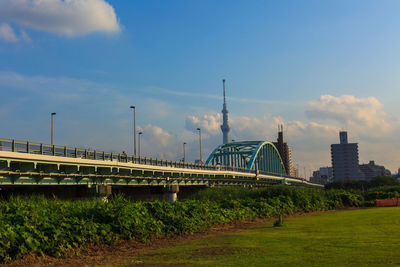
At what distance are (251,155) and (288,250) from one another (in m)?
116

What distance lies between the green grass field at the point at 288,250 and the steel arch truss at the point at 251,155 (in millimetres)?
98495

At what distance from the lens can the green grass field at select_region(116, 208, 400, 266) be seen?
45.1 feet

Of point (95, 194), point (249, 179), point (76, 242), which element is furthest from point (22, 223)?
point (249, 179)

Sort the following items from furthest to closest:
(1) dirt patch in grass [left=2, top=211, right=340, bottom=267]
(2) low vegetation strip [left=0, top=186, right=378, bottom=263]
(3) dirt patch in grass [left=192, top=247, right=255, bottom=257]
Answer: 1. (3) dirt patch in grass [left=192, top=247, right=255, bottom=257]
2. (2) low vegetation strip [left=0, top=186, right=378, bottom=263]
3. (1) dirt patch in grass [left=2, top=211, right=340, bottom=267]

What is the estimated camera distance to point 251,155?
131125mm

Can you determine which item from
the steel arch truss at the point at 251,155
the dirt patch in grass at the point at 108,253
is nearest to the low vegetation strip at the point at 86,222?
the dirt patch in grass at the point at 108,253

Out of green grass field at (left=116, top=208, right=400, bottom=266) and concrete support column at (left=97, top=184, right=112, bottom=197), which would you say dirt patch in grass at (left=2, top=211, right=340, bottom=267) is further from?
concrete support column at (left=97, top=184, right=112, bottom=197)

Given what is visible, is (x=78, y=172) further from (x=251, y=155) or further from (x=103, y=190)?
(x=251, y=155)

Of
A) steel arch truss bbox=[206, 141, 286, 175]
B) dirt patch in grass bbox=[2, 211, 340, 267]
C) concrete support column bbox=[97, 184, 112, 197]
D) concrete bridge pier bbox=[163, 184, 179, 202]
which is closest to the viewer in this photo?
dirt patch in grass bbox=[2, 211, 340, 267]

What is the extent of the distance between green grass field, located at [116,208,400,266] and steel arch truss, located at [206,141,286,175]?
98.5 metres

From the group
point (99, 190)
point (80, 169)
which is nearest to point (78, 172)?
point (80, 169)

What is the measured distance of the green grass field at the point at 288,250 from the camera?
13734mm

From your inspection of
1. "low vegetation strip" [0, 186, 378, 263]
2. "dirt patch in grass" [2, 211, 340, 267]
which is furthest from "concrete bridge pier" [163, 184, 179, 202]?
"dirt patch in grass" [2, 211, 340, 267]

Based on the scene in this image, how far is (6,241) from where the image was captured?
1423cm
